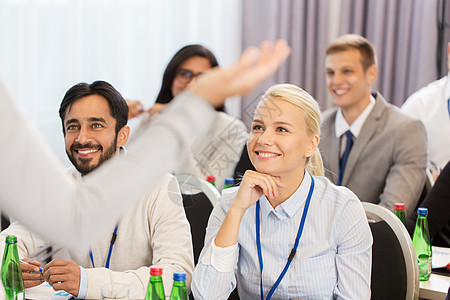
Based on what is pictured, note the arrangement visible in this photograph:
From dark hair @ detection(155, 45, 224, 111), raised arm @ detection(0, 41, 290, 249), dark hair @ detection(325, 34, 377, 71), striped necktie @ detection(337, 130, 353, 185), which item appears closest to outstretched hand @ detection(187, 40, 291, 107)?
raised arm @ detection(0, 41, 290, 249)

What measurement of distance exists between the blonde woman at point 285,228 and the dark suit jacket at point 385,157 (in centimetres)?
113

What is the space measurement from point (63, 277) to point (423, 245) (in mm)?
1155

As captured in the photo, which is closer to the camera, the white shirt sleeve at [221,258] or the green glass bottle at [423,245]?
the white shirt sleeve at [221,258]

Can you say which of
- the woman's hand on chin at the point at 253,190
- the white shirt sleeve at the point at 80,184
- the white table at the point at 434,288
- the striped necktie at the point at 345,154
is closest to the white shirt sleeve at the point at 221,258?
the woman's hand on chin at the point at 253,190

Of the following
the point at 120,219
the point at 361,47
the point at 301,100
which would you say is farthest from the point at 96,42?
the point at 301,100

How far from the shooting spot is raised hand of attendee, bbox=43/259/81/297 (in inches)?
59.1

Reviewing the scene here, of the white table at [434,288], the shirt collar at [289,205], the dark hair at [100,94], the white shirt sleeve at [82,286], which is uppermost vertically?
the dark hair at [100,94]

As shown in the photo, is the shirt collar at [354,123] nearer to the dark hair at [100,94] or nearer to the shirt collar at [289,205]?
the shirt collar at [289,205]

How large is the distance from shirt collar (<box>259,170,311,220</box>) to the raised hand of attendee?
1.74 feet

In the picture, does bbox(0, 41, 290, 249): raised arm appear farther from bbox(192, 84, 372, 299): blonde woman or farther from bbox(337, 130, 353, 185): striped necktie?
bbox(337, 130, 353, 185): striped necktie

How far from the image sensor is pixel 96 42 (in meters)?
3.41

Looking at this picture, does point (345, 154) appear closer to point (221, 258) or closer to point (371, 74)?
point (371, 74)

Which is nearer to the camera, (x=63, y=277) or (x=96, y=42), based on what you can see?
(x=63, y=277)

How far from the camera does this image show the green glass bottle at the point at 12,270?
1490 mm
